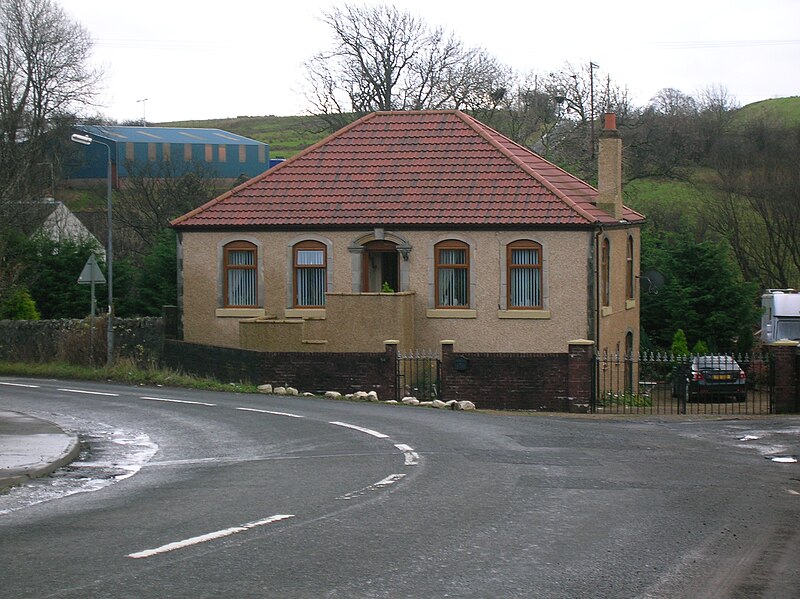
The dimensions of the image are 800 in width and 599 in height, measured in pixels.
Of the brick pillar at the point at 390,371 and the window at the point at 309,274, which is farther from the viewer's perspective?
the window at the point at 309,274

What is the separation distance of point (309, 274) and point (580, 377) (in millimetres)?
10944

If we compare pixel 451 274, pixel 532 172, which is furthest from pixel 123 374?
pixel 532 172

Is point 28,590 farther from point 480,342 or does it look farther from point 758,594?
point 480,342

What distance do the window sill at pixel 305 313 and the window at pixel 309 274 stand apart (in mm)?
132

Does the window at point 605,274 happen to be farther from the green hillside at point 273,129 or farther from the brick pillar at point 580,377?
the green hillside at point 273,129

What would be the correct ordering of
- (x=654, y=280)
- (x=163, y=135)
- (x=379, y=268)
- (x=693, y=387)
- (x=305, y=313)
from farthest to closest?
(x=163, y=135) < (x=654, y=280) < (x=379, y=268) < (x=305, y=313) < (x=693, y=387)

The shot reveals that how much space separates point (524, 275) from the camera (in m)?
32.1

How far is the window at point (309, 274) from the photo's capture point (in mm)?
33531

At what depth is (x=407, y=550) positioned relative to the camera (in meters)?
8.57

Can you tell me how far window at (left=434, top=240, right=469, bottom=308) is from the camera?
3244 cm

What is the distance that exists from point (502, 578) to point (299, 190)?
90.0 feet

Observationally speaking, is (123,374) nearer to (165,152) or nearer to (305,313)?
(305,313)

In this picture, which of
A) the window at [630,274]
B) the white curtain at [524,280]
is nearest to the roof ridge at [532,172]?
the white curtain at [524,280]

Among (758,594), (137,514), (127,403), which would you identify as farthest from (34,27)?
(758,594)
